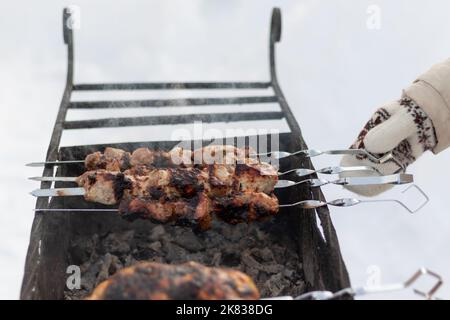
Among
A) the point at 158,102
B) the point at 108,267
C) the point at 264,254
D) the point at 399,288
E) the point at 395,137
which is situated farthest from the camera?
the point at 158,102

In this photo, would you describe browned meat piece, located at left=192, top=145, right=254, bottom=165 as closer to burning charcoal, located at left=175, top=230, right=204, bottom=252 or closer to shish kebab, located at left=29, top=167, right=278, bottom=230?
shish kebab, located at left=29, top=167, right=278, bottom=230

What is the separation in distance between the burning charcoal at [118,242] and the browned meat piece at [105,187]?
0.51 m

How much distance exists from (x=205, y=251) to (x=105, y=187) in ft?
3.13

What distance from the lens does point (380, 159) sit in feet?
13.6

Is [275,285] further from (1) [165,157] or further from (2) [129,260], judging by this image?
(1) [165,157]

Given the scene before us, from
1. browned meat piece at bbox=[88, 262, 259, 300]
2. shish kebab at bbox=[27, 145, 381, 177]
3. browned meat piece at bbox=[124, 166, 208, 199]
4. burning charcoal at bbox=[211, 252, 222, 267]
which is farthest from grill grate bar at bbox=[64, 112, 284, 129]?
browned meat piece at bbox=[88, 262, 259, 300]

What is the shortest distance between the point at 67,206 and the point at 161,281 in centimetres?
186

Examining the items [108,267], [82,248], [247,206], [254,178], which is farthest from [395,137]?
[82,248]

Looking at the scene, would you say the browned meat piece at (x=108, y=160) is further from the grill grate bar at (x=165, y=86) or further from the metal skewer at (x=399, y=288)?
the metal skewer at (x=399, y=288)

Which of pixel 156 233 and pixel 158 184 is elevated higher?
pixel 158 184

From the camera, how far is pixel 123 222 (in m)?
4.31

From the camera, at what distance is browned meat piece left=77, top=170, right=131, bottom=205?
3.73m
